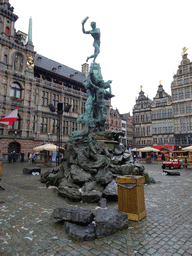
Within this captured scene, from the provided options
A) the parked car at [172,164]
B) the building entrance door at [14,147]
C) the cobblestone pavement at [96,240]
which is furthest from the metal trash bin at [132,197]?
the building entrance door at [14,147]

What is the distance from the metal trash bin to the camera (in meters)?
4.40

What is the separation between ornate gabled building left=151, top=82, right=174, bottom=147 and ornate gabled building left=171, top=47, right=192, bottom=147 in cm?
162

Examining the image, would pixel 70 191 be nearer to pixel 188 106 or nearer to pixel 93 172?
pixel 93 172

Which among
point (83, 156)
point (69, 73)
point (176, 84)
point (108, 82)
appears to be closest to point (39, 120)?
point (69, 73)

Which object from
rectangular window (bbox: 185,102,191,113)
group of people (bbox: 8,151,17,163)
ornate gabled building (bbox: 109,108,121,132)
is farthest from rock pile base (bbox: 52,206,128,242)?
ornate gabled building (bbox: 109,108,121,132)

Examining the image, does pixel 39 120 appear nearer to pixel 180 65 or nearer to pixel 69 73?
pixel 69 73

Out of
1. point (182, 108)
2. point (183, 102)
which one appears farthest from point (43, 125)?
point (183, 102)

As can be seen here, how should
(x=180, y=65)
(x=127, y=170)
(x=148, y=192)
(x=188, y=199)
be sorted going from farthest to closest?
(x=180, y=65) → (x=127, y=170) → (x=148, y=192) → (x=188, y=199)

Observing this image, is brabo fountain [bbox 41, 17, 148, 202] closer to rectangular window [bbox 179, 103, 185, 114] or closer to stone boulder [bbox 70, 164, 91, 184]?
stone boulder [bbox 70, 164, 91, 184]

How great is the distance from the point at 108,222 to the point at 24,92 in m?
31.1

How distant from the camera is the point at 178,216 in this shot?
15.4 ft

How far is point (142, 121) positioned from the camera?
178ft

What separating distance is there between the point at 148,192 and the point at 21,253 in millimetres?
5596

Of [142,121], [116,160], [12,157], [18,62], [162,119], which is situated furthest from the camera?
[142,121]
